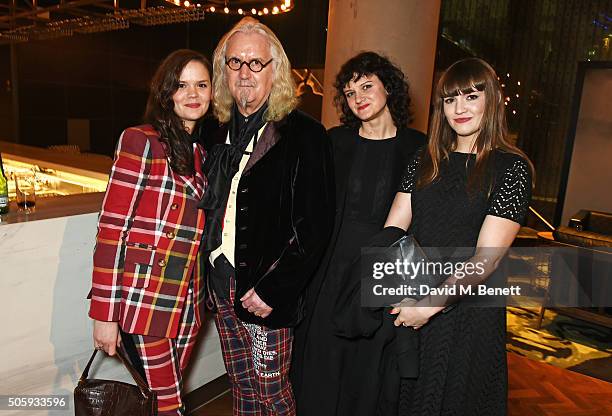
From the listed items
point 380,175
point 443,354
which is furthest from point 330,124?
point 443,354

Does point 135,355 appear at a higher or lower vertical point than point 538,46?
lower

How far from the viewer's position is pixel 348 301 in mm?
1827

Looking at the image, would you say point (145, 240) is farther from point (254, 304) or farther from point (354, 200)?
point (354, 200)

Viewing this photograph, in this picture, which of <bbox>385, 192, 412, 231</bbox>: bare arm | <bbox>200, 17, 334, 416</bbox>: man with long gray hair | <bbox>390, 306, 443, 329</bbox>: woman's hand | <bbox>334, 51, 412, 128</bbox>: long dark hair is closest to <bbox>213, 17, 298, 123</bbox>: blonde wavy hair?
<bbox>200, 17, 334, 416</bbox>: man with long gray hair

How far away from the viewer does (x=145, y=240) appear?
1593mm

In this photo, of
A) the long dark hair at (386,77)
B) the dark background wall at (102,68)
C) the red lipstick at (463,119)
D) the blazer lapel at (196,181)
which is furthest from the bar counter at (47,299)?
the dark background wall at (102,68)

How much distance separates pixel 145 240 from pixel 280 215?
49cm

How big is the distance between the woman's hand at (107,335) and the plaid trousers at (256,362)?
16.8 inches

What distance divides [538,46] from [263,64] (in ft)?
21.0

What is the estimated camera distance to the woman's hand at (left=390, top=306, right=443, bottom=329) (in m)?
1.67

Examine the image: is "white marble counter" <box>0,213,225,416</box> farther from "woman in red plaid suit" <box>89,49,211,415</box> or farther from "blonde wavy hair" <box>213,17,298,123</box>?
"blonde wavy hair" <box>213,17,298,123</box>

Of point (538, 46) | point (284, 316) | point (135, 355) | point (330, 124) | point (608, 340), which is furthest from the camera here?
point (538, 46)

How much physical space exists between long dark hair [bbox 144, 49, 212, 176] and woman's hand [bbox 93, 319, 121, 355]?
1.88 feet

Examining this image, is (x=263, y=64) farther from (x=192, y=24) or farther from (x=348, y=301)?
(x=192, y=24)
